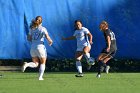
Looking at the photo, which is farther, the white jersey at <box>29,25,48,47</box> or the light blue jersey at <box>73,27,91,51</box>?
the light blue jersey at <box>73,27,91,51</box>

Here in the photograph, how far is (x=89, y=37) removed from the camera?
16688 mm

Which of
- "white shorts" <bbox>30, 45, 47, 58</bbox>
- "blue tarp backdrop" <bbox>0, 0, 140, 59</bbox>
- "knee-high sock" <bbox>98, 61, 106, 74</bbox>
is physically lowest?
"knee-high sock" <bbox>98, 61, 106, 74</bbox>

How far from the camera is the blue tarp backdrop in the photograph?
1878cm

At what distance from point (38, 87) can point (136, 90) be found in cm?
214

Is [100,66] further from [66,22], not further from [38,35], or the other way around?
[66,22]

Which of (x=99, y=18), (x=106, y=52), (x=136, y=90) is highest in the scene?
(x=99, y=18)

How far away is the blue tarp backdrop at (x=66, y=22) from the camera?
18781 millimetres

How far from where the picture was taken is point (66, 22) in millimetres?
19219

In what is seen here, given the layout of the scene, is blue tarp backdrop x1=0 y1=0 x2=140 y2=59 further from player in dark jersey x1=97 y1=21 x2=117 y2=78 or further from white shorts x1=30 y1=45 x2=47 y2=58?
white shorts x1=30 y1=45 x2=47 y2=58

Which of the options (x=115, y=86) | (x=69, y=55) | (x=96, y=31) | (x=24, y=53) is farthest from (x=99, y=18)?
(x=115, y=86)

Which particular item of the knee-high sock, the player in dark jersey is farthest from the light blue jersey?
the knee-high sock

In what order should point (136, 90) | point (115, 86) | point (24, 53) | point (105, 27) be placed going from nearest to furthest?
1. point (136, 90)
2. point (115, 86)
3. point (105, 27)
4. point (24, 53)

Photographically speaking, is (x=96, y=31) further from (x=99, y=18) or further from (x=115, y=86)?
(x=115, y=86)

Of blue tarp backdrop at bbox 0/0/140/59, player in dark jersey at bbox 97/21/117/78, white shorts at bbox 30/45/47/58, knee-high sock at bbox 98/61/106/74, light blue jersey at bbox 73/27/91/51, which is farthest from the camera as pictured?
blue tarp backdrop at bbox 0/0/140/59
